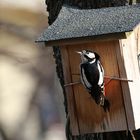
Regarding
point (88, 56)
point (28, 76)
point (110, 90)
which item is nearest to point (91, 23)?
point (88, 56)

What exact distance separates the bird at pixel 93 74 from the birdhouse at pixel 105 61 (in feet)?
0.11

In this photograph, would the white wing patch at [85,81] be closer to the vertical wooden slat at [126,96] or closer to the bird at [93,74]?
the bird at [93,74]

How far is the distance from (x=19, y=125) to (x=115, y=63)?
11.0ft

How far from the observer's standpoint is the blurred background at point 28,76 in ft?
16.7

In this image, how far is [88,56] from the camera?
222 centimetres

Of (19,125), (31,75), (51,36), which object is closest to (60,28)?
(51,36)

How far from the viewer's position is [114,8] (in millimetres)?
2410

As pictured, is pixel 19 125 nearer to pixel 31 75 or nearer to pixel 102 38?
pixel 31 75

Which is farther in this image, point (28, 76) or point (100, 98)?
point (28, 76)

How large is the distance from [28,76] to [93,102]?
9.67 ft

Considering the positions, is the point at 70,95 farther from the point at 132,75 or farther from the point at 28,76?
the point at 28,76

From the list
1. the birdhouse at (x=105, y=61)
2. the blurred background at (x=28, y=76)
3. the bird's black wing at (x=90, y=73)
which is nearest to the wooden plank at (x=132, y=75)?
the birdhouse at (x=105, y=61)

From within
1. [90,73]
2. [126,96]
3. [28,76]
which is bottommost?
[28,76]

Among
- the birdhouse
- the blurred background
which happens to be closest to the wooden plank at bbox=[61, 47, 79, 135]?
the birdhouse
